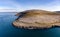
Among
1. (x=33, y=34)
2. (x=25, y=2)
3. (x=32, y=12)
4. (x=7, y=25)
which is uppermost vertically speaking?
(x=25, y=2)

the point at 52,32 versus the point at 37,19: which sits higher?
the point at 37,19

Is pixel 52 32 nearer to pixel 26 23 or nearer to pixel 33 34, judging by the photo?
pixel 33 34

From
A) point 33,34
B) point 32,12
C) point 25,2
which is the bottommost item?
point 33,34

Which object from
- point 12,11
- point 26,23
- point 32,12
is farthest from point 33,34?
point 12,11

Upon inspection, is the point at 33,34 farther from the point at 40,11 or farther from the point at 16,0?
the point at 16,0

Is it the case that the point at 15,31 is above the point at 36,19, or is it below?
below

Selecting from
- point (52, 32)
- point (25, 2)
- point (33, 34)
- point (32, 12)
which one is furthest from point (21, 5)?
point (52, 32)
